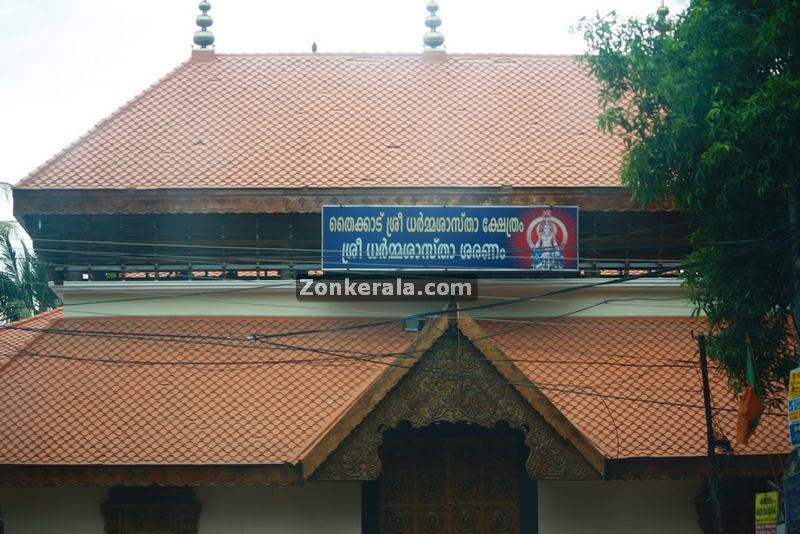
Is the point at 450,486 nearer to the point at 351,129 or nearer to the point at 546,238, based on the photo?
the point at 546,238

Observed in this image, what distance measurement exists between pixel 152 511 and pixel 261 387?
89.6 inches

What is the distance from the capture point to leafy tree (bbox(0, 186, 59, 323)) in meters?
31.3

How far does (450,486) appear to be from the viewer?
16.4m

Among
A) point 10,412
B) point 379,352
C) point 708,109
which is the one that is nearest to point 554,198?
point 379,352

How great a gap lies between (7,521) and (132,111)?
7436 millimetres

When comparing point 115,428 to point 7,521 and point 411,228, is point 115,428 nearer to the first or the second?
point 7,521

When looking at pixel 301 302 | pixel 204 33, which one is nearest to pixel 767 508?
pixel 301 302

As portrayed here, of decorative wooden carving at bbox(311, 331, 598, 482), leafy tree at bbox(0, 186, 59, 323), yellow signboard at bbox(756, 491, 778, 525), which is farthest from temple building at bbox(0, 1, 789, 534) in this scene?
leafy tree at bbox(0, 186, 59, 323)

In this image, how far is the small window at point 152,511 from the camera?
52.7ft

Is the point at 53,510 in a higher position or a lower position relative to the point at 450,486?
lower

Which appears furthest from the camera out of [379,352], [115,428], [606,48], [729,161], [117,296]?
[117,296]

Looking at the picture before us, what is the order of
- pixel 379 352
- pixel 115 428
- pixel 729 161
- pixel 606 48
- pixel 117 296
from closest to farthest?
pixel 729 161 → pixel 606 48 → pixel 115 428 → pixel 379 352 → pixel 117 296

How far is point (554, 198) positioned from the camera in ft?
58.1

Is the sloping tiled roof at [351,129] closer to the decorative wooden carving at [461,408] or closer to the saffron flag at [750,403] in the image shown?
the decorative wooden carving at [461,408]
